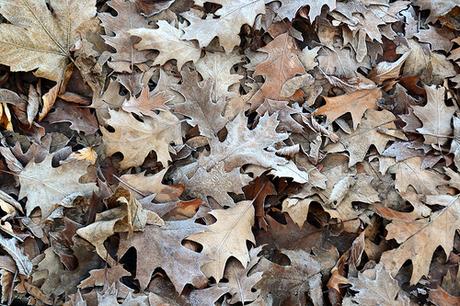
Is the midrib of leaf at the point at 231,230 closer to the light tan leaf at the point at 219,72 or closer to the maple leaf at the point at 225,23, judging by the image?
the light tan leaf at the point at 219,72

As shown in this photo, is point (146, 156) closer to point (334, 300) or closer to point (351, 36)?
point (334, 300)

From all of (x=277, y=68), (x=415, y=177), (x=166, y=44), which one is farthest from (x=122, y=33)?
(x=415, y=177)

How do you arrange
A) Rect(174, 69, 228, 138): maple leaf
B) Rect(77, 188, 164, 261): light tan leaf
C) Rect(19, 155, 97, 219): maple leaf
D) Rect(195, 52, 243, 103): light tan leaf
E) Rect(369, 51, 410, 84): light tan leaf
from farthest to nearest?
Rect(369, 51, 410, 84): light tan leaf < Rect(195, 52, 243, 103): light tan leaf < Rect(174, 69, 228, 138): maple leaf < Rect(19, 155, 97, 219): maple leaf < Rect(77, 188, 164, 261): light tan leaf

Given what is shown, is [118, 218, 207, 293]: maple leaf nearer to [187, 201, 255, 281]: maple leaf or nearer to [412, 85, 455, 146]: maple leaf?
[187, 201, 255, 281]: maple leaf

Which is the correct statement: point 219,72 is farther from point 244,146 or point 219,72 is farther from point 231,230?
point 231,230

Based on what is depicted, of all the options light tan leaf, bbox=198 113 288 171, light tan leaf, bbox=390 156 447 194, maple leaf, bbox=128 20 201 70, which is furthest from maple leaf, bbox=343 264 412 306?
maple leaf, bbox=128 20 201 70

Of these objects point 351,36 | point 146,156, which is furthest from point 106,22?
point 351,36
